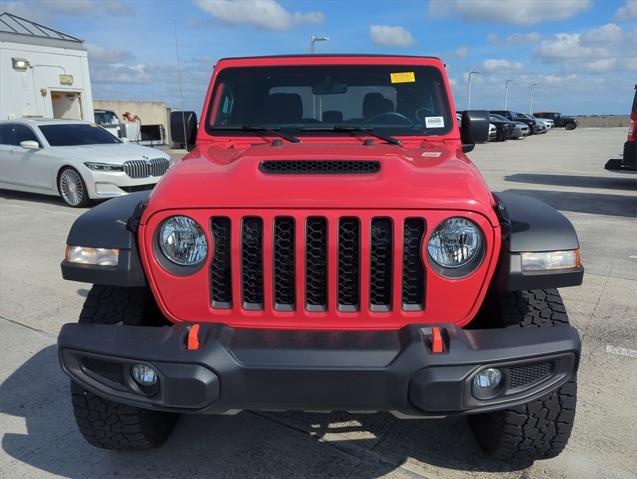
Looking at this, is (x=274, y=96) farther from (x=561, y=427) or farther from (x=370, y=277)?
(x=561, y=427)

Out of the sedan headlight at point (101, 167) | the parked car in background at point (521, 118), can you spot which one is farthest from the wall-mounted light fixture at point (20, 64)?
the parked car in background at point (521, 118)

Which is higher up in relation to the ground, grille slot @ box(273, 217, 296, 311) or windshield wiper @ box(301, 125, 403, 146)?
windshield wiper @ box(301, 125, 403, 146)

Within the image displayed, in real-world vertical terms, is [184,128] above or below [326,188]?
above

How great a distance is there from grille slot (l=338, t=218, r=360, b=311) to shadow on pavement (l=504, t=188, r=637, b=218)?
7.94 meters

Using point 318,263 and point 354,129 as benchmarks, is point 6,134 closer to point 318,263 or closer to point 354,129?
point 354,129

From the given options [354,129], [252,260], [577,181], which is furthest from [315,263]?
[577,181]

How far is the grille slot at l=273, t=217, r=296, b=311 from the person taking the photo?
2115 mm

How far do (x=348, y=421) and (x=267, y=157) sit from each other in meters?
1.46

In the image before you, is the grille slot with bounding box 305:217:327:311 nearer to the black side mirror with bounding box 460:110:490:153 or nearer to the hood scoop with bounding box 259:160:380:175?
the hood scoop with bounding box 259:160:380:175

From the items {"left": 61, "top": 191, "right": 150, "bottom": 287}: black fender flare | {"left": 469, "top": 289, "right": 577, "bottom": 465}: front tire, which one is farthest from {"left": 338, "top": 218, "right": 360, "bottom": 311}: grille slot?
{"left": 61, "top": 191, "right": 150, "bottom": 287}: black fender flare

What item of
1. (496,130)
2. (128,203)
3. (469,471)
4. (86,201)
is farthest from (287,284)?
(496,130)

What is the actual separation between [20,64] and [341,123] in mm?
12078

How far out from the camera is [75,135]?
9.99 meters

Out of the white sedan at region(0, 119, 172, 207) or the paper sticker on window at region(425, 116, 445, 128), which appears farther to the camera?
the white sedan at region(0, 119, 172, 207)
